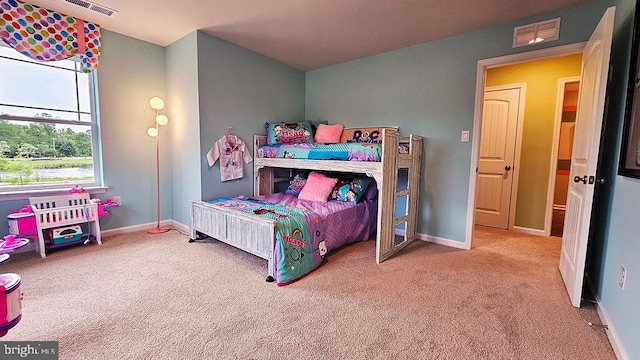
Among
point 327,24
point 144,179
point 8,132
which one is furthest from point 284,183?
point 8,132

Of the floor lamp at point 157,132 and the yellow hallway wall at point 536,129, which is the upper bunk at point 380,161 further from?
the yellow hallway wall at point 536,129

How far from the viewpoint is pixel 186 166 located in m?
3.34

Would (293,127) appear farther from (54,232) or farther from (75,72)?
(54,232)

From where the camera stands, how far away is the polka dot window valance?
2416mm

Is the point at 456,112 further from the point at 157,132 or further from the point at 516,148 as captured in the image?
the point at 157,132

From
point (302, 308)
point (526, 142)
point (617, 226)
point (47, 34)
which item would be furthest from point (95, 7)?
point (526, 142)

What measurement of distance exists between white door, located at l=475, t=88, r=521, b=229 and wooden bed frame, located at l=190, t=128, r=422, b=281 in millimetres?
1392

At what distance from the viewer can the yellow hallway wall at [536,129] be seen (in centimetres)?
346

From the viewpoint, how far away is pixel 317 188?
129 inches

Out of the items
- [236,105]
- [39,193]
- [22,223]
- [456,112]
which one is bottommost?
[22,223]

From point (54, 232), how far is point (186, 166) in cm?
138

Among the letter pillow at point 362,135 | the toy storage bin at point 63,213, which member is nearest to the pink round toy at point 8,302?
the toy storage bin at point 63,213

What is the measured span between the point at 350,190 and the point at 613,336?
2.25 meters

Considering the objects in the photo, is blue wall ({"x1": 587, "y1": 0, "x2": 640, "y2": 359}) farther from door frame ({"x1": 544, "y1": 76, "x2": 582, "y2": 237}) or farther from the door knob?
door frame ({"x1": 544, "y1": 76, "x2": 582, "y2": 237})
